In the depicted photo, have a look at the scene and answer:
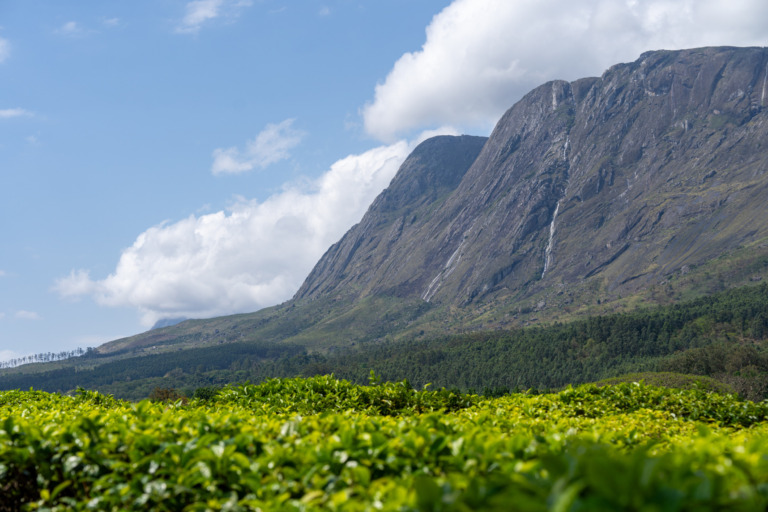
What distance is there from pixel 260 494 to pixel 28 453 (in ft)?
9.06

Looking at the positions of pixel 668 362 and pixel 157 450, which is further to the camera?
pixel 668 362

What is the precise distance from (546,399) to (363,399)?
13.8 ft

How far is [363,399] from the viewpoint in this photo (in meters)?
11.5

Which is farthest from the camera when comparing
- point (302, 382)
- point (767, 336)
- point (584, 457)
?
point (767, 336)

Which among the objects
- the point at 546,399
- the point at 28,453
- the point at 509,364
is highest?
the point at 28,453

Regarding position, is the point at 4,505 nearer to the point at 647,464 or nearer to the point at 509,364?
the point at 647,464

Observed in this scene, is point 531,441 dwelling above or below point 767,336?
above

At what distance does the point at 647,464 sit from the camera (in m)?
2.89

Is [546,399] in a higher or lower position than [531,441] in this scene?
lower

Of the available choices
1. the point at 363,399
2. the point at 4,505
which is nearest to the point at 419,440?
the point at 4,505

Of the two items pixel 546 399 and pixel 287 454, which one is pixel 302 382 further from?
pixel 287 454

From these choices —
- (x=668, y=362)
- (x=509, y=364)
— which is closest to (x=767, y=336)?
(x=668, y=362)

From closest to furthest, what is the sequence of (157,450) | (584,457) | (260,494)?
(584,457), (260,494), (157,450)

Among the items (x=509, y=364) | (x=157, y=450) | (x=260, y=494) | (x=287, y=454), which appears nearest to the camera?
(x=260, y=494)
